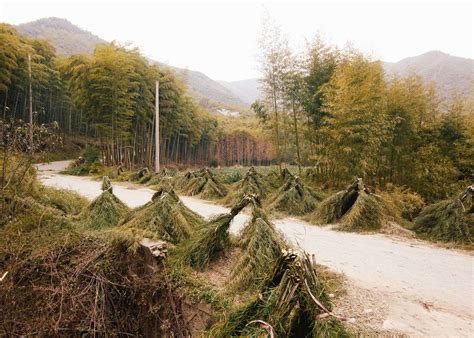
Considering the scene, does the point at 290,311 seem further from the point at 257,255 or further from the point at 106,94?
the point at 106,94

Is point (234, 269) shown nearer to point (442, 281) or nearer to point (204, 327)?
point (204, 327)

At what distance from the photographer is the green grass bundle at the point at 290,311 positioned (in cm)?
115

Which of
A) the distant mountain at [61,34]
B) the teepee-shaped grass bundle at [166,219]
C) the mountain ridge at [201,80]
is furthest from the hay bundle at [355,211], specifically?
the distant mountain at [61,34]

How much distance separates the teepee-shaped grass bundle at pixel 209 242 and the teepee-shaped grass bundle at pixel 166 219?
0.34 metres

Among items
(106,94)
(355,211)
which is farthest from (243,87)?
(355,211)

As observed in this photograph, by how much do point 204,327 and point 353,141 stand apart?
537 cm

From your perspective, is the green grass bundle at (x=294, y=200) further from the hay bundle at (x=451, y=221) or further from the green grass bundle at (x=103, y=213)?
the green grass bundle at (x=103, y=213)

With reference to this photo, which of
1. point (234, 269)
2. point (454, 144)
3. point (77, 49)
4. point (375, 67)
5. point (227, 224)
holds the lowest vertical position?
point (234, 269)

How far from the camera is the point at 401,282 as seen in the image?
8.72ft

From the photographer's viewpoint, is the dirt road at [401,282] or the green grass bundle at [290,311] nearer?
the green grass bundle at [290,311]

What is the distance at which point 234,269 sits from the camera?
7.64 ft

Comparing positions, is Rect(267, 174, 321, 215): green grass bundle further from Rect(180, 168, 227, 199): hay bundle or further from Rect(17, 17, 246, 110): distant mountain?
Rect(17, 17, 246, 110): distant mountain

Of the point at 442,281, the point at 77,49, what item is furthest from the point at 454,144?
the point at 77,49

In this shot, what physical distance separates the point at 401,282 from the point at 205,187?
5.99 m
